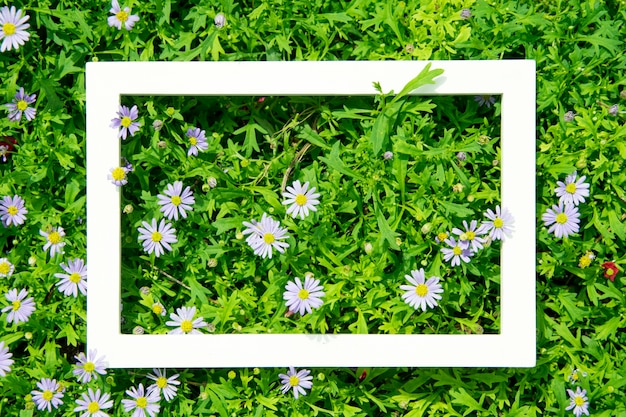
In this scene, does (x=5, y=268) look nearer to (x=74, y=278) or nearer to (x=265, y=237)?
(x=74, y=278)

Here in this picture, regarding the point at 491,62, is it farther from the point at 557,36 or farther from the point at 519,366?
the point at 519,366

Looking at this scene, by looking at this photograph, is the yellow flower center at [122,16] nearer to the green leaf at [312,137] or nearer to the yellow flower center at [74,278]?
the green leaf at [312,137]

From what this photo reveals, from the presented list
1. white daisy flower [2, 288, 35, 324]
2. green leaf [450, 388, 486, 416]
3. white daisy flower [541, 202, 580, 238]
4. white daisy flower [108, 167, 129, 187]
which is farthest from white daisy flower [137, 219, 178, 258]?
white daisy flower [541, 202, 580, 238]

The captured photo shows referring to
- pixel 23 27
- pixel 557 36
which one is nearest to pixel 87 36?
pixel 23 27

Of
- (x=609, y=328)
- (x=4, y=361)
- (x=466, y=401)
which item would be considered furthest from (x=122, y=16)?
(x=609, y=328)

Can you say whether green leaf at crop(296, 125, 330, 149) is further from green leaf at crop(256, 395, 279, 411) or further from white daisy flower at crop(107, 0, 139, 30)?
green leaf at crop(256, 395, 279, 411)

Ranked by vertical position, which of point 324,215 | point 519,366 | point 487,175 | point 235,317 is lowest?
point 519,366
